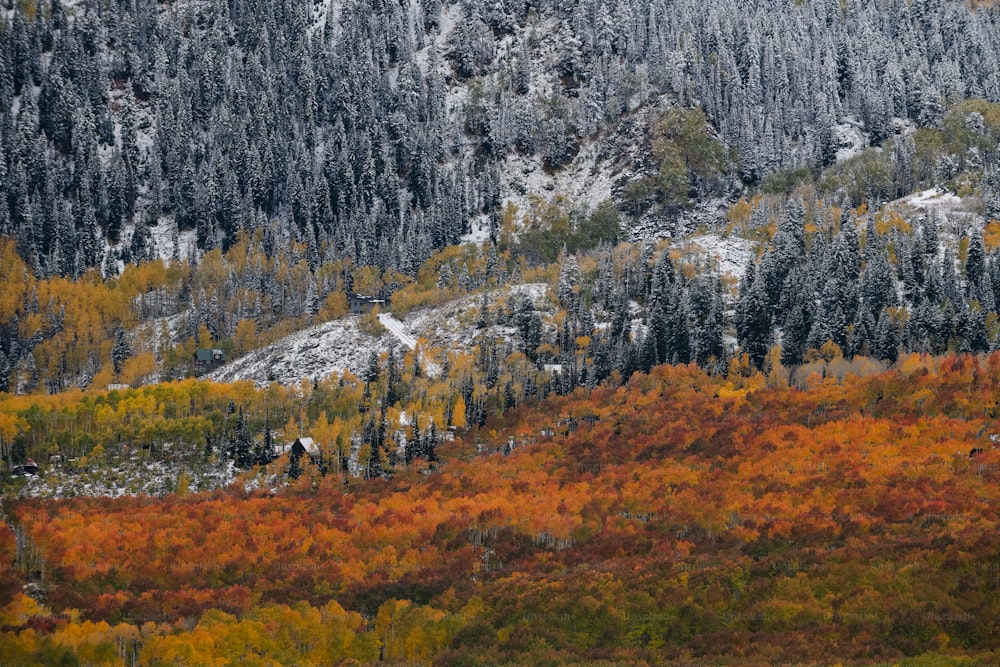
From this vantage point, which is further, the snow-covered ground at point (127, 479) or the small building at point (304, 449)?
the small building at point (304, 449)

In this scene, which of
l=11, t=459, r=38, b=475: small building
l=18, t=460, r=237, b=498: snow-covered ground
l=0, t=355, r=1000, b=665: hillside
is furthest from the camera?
l=11, t=459, r=38, b=475: small building

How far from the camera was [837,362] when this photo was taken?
633ft

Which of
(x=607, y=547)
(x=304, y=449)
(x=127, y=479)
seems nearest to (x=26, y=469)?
(x=127, y=479)

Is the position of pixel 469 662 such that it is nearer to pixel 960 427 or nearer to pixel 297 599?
pixel 297 599

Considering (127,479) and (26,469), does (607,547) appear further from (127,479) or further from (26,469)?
(26,469)

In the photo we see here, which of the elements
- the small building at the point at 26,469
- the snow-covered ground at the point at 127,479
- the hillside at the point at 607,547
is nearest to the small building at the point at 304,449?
the hillside at the point at 607,547

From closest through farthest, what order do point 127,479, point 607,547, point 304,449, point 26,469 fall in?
point 607,547 < point 26,469 < point 127,479 < point 304,449

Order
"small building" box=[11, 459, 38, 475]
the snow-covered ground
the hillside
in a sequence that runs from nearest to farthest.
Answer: the hillside, the snow-covered ground, "small building" box=[11, 459, 38, 475]

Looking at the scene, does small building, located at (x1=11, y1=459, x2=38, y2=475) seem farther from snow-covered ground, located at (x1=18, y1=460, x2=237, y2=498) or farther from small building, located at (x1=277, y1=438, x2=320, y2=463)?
small building, located at (x1=277, y1=438, x2=320, y2=463)

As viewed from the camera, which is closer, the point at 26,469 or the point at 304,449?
the point at 26,469

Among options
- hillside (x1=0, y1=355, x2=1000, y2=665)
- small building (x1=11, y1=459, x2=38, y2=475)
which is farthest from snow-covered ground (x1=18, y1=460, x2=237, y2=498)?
hillside (x1=0, y1=355, x2=1000, y2=665)

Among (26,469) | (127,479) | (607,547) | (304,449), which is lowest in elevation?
(607,547)

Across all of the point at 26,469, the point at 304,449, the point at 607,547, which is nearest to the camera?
the point at 607,547

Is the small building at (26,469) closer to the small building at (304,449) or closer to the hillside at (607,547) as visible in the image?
the hillside at (607,547)
